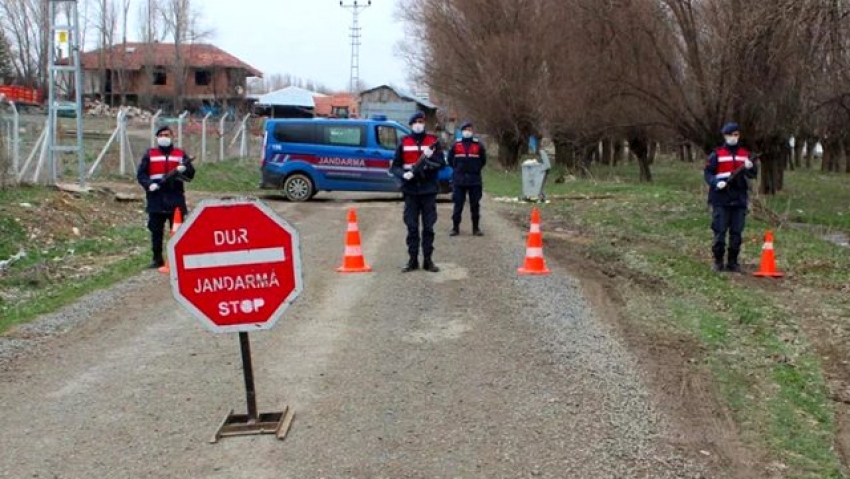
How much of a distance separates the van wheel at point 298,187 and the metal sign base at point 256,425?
1607 cm

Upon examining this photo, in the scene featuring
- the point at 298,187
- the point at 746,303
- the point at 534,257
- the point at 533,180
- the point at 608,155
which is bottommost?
the point at 746,303

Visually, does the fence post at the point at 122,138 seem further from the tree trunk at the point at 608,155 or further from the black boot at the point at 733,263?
the tree trunk at the point at 608,155

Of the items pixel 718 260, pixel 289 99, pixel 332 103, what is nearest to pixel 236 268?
pixel 718 260

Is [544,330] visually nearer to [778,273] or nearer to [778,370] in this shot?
[778,370]

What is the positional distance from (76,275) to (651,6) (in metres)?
13.7

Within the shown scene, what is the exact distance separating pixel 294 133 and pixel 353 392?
1609 cm

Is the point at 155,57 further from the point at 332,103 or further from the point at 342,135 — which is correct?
the point at 342,135

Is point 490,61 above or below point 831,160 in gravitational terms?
above

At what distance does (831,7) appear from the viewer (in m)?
13.2

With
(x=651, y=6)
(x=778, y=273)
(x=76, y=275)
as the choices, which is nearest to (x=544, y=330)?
(x=778, y=273)

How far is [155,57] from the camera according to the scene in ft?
252

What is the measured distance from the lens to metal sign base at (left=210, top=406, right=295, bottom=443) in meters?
5.12

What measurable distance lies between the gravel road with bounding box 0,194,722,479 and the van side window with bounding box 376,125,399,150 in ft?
39.6

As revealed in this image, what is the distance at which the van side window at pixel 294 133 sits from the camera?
21.3 m
